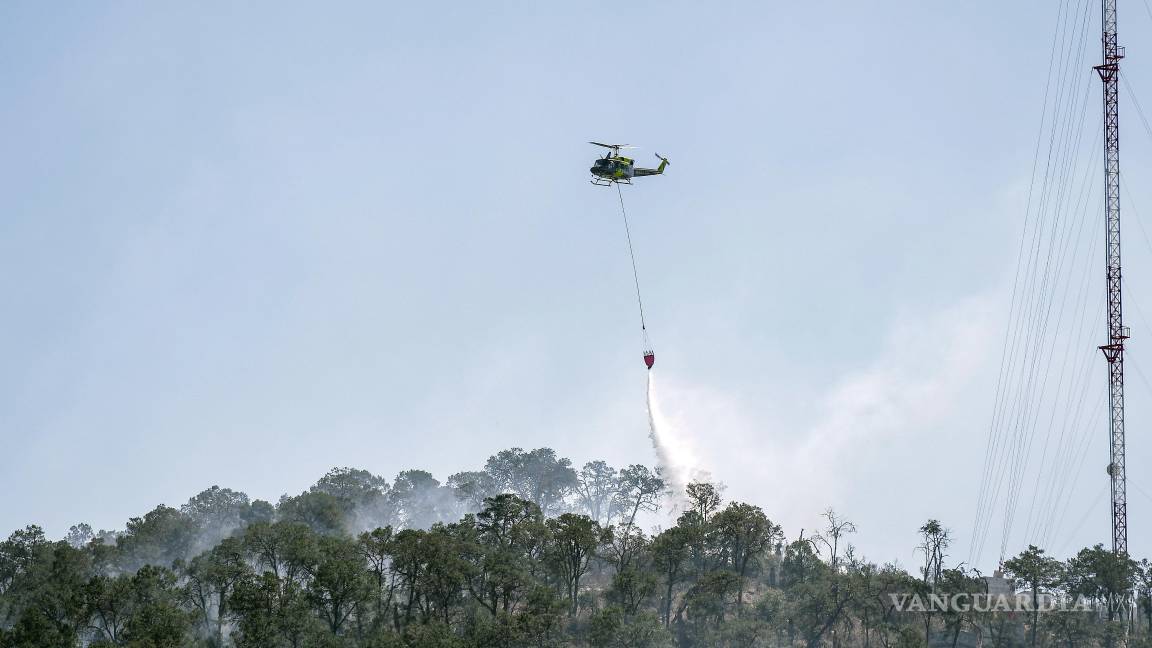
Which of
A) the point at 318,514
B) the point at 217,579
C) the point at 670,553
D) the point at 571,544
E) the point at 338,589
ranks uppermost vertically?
the point at 318,514

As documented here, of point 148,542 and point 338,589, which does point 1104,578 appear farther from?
point 148,542

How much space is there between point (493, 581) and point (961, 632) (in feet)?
209

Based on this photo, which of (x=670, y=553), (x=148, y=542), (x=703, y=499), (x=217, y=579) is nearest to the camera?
(x=217, y=579)

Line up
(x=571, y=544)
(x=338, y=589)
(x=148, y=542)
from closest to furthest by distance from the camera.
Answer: (x=338, y=589) → (x=571, y=544) → (x=148, y=542)

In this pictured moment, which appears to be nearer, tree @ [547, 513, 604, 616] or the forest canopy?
the forest canopy

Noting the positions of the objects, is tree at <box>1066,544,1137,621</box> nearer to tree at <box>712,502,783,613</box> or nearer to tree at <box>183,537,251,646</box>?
tree at <box>712,502,783,613</box>

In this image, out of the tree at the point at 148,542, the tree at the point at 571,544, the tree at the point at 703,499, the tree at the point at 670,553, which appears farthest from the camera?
the tree at the point at 148,542

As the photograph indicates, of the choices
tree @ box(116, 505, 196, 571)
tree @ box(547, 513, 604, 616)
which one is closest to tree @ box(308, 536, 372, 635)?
tree @ box(547, 513, 604, 616)

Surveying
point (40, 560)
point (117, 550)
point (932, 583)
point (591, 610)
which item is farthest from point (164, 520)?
point (932, 583)

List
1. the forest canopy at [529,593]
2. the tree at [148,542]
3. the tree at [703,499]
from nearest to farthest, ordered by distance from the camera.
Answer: the forest canopy at [529,593]
the tree at [703,499]
the tree at [148,542]

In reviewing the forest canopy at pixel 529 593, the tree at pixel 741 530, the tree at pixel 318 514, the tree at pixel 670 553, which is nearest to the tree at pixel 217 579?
the forest canopy at pixel 529 593

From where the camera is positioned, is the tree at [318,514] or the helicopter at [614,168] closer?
the helicopter at [614,168]

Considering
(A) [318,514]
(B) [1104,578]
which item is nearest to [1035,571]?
(B) [1104,578]

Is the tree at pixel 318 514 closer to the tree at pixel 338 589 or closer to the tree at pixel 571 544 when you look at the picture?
the tree at pixel 571 544
